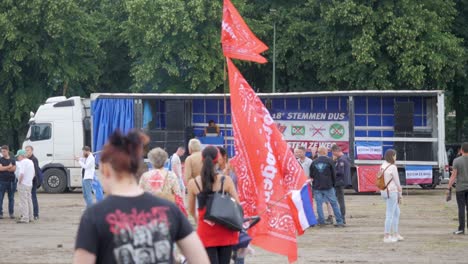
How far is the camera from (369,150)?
34.4 m

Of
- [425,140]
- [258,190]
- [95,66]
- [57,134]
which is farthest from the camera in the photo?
[95,66]

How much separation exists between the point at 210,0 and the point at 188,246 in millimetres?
41861

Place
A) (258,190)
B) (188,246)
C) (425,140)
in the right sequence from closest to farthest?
1. (188,246)
2. (258,190)
3. (425,140)

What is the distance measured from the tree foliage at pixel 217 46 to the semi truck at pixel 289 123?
8.78m

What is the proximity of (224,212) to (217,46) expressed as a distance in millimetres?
37138

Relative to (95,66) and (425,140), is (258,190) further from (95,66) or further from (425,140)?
(95,66)

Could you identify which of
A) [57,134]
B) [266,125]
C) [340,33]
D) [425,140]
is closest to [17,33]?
[57,134]

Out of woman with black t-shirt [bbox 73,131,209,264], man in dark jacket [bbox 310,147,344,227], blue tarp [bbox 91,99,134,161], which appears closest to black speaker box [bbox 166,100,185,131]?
blue tarp [bbox 91,99,134,161]

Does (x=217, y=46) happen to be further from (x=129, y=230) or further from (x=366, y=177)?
(x=129, y=230)

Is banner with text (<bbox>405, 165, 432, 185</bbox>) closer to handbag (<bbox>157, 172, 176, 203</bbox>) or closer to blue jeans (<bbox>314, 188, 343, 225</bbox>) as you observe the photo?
blue jeans (<bbox>314, 188, 343, 225</bbox>)

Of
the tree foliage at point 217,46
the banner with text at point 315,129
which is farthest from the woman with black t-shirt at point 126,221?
the tree foliage at point 217,46

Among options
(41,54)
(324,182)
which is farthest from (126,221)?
(41,54)

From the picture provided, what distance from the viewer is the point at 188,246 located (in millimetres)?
5492

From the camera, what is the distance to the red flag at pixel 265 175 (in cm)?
1240
